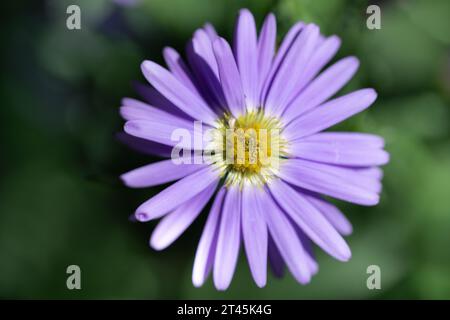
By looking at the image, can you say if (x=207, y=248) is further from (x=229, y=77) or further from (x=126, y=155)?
(x=126, y=155)

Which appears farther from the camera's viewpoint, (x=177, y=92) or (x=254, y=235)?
(x=254, y=235)

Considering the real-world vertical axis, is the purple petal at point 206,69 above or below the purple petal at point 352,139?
above

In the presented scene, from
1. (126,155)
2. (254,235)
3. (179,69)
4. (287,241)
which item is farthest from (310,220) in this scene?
(126,155)

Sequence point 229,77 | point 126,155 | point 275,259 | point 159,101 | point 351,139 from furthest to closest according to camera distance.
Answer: point 126,155 → point 275,259 → point 159,101 → point 351,139 → point 229,77

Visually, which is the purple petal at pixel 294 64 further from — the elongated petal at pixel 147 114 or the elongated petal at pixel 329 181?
the elongated petal at pixel 147 114

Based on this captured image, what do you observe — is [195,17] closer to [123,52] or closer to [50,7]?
[123,52]

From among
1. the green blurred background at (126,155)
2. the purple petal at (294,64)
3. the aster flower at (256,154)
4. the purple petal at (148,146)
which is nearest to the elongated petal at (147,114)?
the aster flower at (256,154)

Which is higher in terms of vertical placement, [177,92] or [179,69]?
[179,69]
